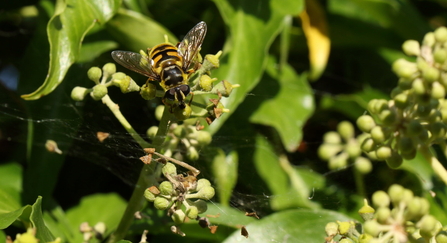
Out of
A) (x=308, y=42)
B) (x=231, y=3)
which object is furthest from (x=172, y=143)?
(x=308, y=42)

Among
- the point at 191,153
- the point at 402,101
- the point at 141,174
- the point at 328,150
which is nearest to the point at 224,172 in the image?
the point at 191,153

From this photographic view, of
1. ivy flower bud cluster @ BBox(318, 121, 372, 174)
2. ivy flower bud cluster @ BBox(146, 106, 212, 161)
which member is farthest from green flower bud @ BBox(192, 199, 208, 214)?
ivy flower bud cluster @ BBox(318, 121, 372, 174)

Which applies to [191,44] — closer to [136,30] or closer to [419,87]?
[136,30]

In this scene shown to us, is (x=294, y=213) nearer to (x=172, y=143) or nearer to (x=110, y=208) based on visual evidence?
(x=172, y=143)

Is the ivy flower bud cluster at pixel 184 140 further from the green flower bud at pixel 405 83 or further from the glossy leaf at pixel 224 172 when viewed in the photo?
the green flower bud at pixel 405 83

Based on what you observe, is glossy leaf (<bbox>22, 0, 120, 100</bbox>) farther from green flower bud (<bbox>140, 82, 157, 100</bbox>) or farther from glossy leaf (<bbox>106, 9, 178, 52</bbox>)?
green flower bud (<bbox>140, 82, 157, 100</bbox>)

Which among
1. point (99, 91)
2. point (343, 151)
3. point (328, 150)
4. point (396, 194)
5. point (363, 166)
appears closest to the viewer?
point (396, 194)

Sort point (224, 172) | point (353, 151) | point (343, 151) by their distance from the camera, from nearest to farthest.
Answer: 1. point (224, 172)
2. point (353, 151)
3. point (343, 151)
